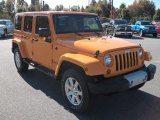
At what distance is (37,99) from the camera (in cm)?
627

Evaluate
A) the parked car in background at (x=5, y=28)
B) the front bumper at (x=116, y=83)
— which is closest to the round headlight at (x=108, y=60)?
the front bumper at (x=116, y=83)

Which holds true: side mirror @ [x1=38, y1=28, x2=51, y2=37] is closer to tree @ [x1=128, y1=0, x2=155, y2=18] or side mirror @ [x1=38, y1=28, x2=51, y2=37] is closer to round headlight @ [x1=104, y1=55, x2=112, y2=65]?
round headlight @ [x1=104, y1=55, x2=112, y2=65]

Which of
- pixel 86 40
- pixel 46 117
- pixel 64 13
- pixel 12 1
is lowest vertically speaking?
pixel 46 117

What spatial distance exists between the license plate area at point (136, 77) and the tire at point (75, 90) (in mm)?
830

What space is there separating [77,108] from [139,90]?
207 cm

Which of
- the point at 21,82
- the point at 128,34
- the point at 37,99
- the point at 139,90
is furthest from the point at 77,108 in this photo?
the point at 128,34

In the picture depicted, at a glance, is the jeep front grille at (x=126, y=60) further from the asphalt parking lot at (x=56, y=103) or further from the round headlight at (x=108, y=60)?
the asphalt parking lot at (x=56, y=103)

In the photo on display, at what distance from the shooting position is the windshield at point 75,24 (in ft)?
21.4

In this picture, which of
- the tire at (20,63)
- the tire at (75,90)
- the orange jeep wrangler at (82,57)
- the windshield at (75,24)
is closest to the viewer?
the orange jeep wrangler at (82,57)

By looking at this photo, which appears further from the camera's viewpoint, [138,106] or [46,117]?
[138,106]

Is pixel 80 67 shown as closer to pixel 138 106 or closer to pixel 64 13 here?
Result: pixel 138 106

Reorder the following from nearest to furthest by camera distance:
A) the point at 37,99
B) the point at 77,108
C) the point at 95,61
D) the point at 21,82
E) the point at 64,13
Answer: the point at 95,61 → the point at 77,108 → the point at 37,99 → the point at 64,13 → the point at 21,82

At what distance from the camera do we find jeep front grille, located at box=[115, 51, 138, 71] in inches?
211

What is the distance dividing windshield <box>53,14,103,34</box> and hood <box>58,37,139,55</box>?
50 centimetres
